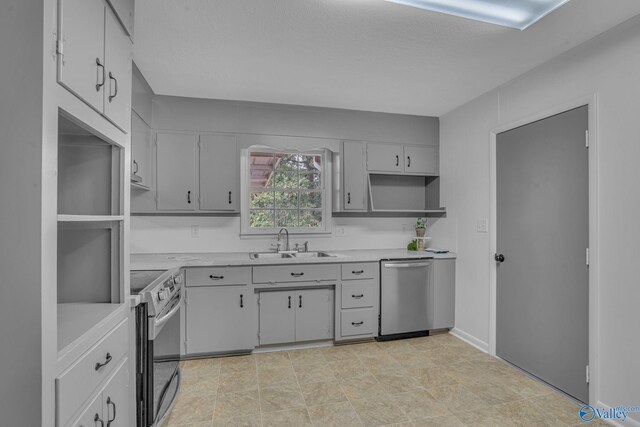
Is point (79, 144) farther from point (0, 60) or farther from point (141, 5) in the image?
point (141, 5)

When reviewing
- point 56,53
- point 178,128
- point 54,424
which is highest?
point 178,128

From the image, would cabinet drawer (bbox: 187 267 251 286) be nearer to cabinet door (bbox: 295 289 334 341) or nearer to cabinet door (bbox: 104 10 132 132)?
cabinet door (bbox: 295 289 334 341)

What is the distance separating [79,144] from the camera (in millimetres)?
1450

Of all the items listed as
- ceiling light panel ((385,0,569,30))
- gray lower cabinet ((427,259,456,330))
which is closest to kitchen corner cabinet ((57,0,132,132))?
ceiling light panel ((385,0,569,30))

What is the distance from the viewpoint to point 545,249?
8.27ft

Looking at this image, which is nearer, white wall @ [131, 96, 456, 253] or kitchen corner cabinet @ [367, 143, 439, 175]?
white wall @ [131, 96, 456, 253]

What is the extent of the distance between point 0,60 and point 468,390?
303 centimetres

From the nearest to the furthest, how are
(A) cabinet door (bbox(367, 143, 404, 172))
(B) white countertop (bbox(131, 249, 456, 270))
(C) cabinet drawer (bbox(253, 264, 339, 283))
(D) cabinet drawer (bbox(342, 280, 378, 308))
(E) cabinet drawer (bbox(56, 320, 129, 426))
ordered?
(E) cabinet drawer (bbox(56, 320, 129, 426)), (B) white countertop (bbox(131, 249, 456, 270)), (C) cabinet drawer (bbox(253, 264, 339, 283)), (D) cabinet drawer (bbox(342, 280, 378, 308)), (A) cabinet door (bbox(367, 143, 404, 172))

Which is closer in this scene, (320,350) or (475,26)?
(475,26)

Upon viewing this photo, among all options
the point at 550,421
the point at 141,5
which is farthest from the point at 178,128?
the point at 550,421

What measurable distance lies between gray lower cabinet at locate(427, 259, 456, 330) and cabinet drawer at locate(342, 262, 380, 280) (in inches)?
26.8

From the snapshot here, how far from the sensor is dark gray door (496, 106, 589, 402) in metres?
2.27

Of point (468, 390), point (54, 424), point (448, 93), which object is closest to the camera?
point (54, 424)

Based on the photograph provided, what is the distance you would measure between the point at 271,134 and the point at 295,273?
1502 millimetres
